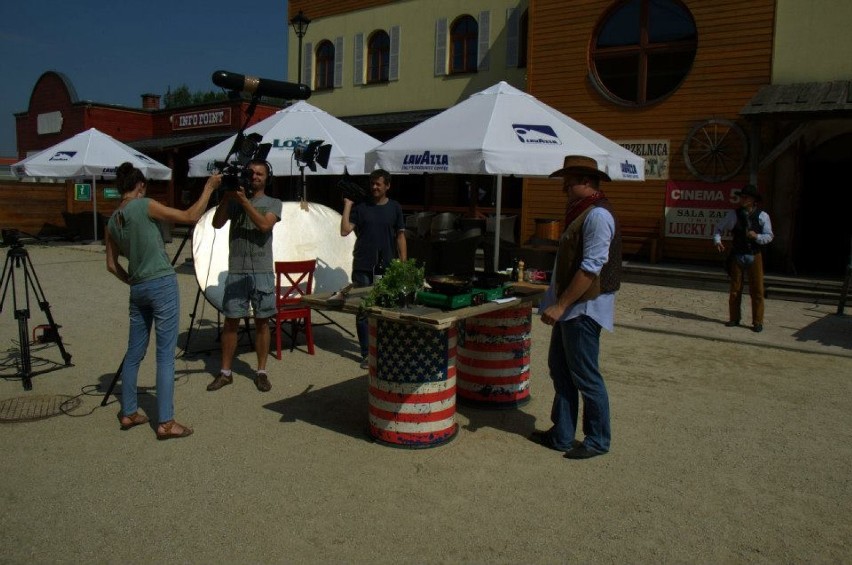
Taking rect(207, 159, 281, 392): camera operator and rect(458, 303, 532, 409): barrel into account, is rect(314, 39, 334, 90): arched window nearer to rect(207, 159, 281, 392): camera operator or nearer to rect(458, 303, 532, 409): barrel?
rect(207, 159, 281, 392): camera operator

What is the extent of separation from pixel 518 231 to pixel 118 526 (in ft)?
46.4

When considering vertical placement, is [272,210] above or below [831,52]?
below

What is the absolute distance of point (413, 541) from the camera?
3.44m

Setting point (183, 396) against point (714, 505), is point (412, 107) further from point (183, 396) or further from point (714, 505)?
point (714, 505)

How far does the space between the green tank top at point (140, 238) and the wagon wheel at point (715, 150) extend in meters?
12.0

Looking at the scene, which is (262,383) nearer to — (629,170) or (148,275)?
(148,275)

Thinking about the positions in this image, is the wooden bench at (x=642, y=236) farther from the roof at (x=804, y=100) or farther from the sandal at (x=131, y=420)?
the sandal at (x=131, y=420)

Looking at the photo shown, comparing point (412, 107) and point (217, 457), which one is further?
point (412, 107)

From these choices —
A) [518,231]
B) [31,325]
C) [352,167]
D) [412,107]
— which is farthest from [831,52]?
[31,325]

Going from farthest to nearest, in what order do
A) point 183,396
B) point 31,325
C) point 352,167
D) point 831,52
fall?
point 831,52 < point 352,167 < point 31,325 < point 183,396

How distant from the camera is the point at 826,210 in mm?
14500

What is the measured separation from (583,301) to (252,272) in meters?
2.91

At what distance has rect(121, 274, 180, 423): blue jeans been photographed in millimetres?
4637

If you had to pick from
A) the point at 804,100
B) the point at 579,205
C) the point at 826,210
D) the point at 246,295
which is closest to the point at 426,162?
the point at 246,295
